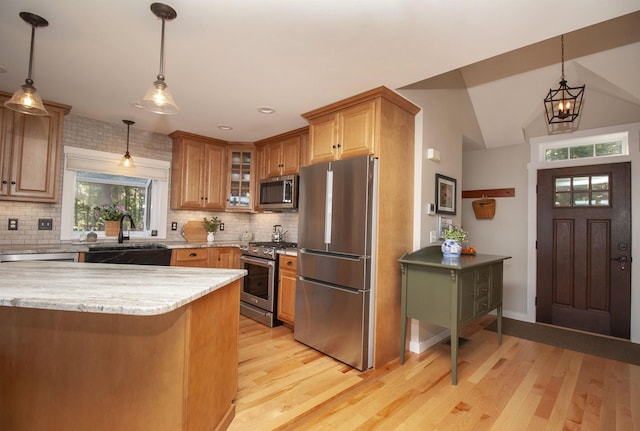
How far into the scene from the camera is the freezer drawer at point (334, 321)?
104 inches

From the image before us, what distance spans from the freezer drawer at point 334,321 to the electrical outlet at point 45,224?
286 centimetres

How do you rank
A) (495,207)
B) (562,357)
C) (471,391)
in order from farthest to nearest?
(495,207) < (562,357) < (471,391)

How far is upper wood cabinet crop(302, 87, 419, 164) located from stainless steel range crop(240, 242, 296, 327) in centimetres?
128

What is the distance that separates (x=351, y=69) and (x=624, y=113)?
331 centimetres

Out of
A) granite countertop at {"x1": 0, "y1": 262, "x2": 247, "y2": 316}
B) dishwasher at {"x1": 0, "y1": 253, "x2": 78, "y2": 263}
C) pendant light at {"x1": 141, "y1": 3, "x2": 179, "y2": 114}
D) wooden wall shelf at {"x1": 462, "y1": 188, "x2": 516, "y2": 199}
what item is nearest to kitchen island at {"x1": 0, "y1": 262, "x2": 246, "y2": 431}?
granite countertop at {"x1": 0, "y1": 262, "x2": 247, "y2": 316}

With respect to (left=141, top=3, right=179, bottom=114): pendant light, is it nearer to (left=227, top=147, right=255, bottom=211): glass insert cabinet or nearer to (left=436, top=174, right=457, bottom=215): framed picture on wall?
(left=436, top=174, right=457, bottom=215): framed picture on wall

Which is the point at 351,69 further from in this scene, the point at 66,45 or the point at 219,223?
the point at 219,223

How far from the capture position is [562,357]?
297 centimetres

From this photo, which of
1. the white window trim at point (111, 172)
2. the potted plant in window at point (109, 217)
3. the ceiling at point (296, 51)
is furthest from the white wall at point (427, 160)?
the potted plant in window at point (109, 217)

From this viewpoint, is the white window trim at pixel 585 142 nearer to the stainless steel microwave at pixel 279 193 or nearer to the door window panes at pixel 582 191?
the door window panes at pixel 582 191

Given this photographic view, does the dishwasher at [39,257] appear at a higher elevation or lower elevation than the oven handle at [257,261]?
higher

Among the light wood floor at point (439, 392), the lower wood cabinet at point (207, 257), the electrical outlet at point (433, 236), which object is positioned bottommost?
the light wood floor at point (439, 392)

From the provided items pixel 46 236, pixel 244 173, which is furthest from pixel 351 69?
pixel 46 236

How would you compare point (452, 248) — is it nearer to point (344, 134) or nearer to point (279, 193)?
point (344, 134)
